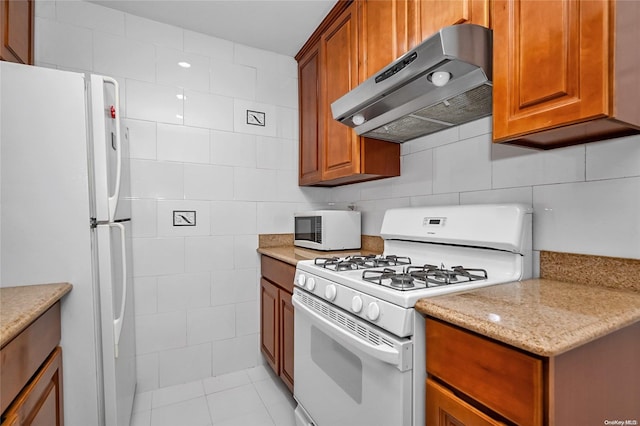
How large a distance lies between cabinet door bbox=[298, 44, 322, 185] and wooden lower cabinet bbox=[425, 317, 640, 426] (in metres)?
1.51

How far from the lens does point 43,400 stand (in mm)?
1011

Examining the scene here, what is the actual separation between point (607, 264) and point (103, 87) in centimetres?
199

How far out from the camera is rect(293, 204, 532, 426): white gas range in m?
0.91

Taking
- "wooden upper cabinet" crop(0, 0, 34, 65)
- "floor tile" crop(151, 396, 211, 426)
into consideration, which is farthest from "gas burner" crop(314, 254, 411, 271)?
"wooden upper cabinet" crop(0, 0, 34, 65)

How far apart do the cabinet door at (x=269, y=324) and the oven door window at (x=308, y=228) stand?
0.41 meters

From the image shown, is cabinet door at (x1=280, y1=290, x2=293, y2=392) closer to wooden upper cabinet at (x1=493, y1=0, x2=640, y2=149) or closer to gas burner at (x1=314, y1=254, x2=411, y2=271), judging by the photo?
gas burner at (x1=314, y1=254, x2=411, y2=271)

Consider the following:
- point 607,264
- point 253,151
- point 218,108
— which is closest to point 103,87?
point 218,108

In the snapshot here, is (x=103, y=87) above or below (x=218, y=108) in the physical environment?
below

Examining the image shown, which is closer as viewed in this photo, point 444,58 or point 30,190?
point 444,58

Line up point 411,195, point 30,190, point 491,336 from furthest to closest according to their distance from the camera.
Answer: point 411,195 → point 30,190 → point 491,336

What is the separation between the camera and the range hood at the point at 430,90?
102 cm

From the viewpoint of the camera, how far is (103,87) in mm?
1277

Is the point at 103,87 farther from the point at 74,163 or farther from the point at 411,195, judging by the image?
the point at 411,195

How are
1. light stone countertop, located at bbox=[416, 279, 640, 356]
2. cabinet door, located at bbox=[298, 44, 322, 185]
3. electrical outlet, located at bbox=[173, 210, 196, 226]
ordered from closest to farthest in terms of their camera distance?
light stone countertop, located at bbox=[416, 279, 640, 356] < electrical outlet, located at bbox=[173, 210, 196, 226] < cabinet door, located at bbox=[298, 44, 322, 185]
